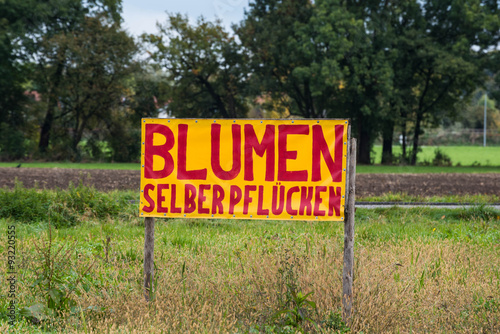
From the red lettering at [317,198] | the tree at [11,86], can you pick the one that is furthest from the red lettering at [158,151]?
the tree at [11,86]

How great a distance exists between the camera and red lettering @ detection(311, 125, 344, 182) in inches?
187

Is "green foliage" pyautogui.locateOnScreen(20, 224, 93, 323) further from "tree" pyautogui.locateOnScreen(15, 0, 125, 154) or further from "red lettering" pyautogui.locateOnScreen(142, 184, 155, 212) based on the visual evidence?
"tree" pyautogui.locateOnScreen(15, 0, 125, 154)

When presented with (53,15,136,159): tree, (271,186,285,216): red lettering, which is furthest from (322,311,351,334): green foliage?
(53,15,136,159): tree

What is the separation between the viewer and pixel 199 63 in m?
37.9

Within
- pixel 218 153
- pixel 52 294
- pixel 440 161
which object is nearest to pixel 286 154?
pixel 218 153

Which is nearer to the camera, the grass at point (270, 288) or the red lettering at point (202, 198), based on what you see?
the grass at point (270, 288)

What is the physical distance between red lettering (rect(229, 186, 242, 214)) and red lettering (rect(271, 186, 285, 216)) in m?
0.31

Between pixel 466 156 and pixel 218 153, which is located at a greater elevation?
pixel 218 153

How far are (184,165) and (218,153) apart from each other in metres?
0.34

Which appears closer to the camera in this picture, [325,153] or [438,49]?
[325,153]

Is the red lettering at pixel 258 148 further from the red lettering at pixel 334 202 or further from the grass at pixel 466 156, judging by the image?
the grass at pixel 466 156

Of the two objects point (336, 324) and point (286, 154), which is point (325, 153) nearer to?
point (286, 154)

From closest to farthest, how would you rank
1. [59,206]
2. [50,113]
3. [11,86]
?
[59,206]
[11,86]
[50,113]

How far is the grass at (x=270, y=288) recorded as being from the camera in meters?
4.50
